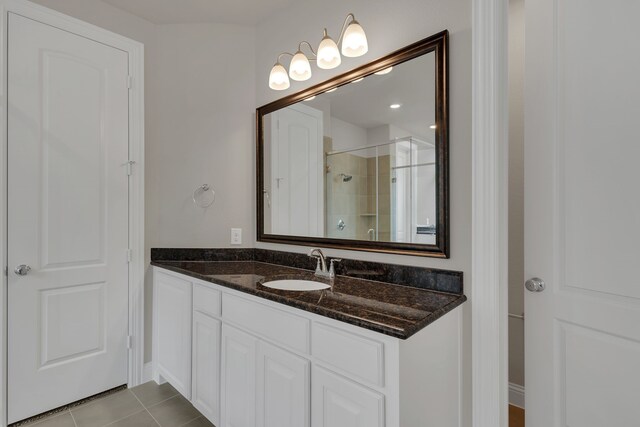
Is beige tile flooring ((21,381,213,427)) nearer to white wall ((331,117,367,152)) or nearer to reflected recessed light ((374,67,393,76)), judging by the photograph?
white wall ((331,117,367,152))

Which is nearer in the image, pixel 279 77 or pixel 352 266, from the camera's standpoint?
pixel 352 266

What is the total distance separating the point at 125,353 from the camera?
2.16m

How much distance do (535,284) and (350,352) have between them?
894 mm

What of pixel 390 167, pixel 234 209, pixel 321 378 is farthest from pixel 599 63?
pixel 234 209

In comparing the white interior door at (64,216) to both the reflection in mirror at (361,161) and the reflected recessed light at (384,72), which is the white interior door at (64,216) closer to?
the reflection in mirror at (361,161)

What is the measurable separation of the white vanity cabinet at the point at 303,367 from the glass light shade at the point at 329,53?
49.3 inches

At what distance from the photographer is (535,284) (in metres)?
1.36

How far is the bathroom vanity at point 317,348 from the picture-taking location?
1.00 m

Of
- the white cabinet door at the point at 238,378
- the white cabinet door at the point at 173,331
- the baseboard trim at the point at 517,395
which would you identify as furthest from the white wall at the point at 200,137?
the baseboard trim at the point at 517,395

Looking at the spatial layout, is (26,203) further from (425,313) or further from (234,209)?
(425,313)

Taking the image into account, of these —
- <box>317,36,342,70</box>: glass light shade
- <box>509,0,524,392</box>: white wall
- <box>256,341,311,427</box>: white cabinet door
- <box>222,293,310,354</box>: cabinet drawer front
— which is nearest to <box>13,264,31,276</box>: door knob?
<box>222,293,310,354</box>: cabinet drawer front

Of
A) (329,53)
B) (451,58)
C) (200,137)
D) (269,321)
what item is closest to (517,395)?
(269,321)

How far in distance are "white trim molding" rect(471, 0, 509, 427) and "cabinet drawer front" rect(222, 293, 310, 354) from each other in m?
0.71

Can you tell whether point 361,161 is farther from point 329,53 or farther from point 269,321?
point 269,321
